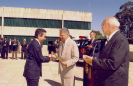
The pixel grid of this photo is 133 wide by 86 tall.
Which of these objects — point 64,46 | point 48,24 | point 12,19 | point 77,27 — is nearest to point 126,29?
point 77,27

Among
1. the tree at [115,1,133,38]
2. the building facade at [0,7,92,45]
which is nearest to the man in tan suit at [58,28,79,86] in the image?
the building facade at [0,7,92,45]

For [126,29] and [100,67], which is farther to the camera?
[126,29]

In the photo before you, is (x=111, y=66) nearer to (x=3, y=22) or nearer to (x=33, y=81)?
(x=33, y=81)

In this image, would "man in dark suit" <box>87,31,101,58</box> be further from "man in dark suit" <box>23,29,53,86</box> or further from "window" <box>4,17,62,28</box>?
"window" <box>4,17,62,28</box>

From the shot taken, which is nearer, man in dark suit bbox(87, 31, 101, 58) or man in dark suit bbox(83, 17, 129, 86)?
man in dark suit bbox(83, 17, 129, 86)

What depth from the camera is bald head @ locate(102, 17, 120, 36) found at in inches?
72.9

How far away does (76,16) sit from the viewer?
3009 cm

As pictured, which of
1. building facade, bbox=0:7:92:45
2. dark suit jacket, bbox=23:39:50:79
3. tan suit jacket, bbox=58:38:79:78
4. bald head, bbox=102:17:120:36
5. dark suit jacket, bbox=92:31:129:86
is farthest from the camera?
building facade, bbox=0:7:92:45

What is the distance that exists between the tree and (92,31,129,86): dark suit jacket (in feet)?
174

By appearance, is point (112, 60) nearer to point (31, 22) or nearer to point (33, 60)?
point (33, 60)

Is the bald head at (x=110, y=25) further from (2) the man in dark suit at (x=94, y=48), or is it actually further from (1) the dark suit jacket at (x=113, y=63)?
(2) the man in dark suit at (x=94, y=48)

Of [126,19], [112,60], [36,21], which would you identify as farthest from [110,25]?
[126,19]

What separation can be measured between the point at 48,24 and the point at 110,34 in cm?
2774

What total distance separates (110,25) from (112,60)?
47 cm
